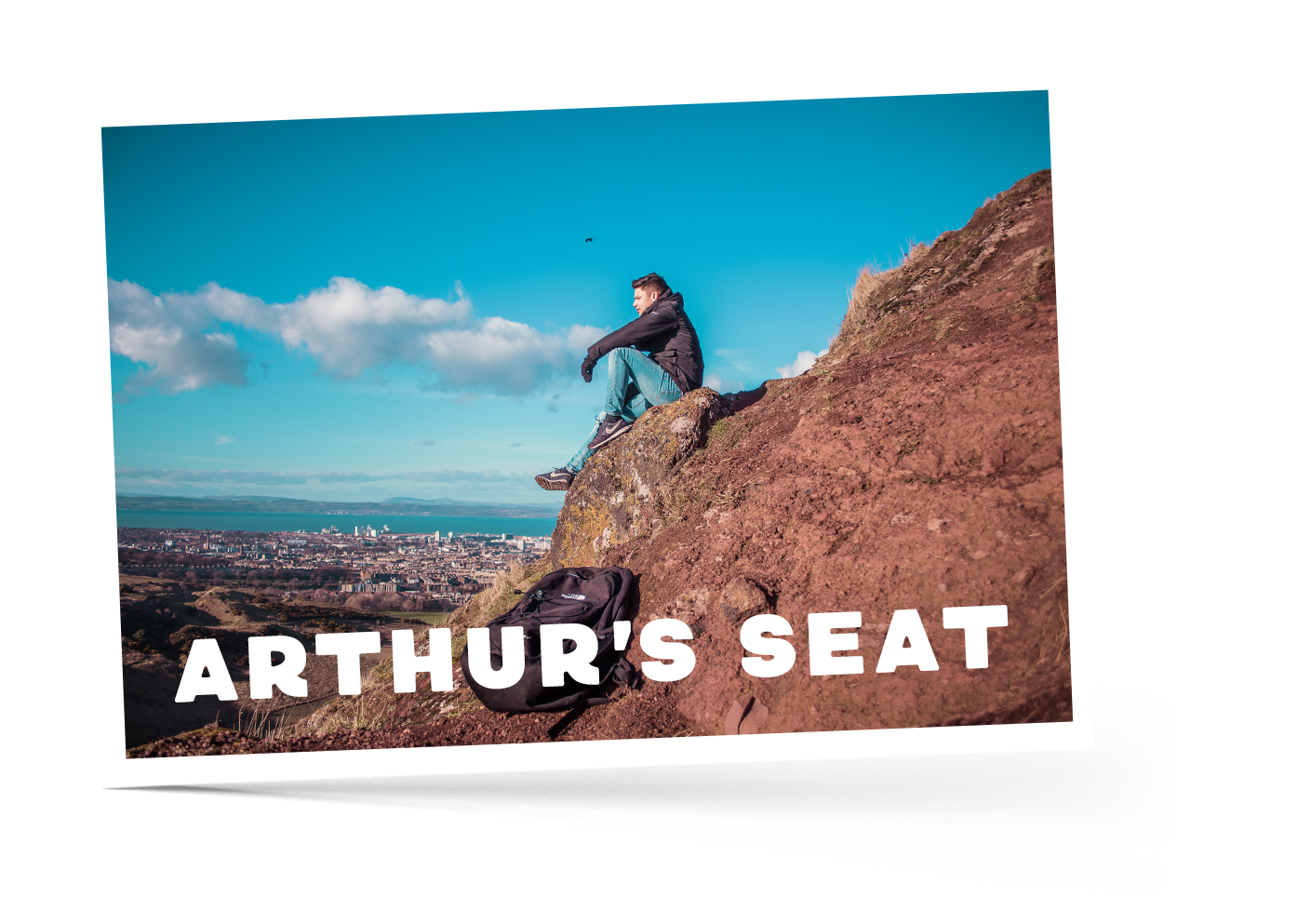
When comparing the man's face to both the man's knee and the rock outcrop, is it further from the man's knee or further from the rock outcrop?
the rock outcrop

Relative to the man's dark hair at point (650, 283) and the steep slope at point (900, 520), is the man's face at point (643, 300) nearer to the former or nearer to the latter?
the man's dark hair at point (650, 283)

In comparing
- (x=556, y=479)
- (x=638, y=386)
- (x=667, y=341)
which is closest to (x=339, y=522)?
(x=556, y=479)

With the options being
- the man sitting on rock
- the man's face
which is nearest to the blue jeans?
the man sitting on rock

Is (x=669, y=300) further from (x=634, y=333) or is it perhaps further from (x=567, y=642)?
(x=567, y=642)

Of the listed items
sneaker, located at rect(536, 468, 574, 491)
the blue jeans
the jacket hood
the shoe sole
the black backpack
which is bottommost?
the black backpack

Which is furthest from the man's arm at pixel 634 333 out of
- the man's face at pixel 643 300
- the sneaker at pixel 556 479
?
the sneaker at pixel 556 479

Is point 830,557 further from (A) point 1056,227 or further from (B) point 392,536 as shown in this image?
(B) point 392,536

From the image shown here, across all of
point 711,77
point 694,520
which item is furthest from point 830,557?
point 711,77
